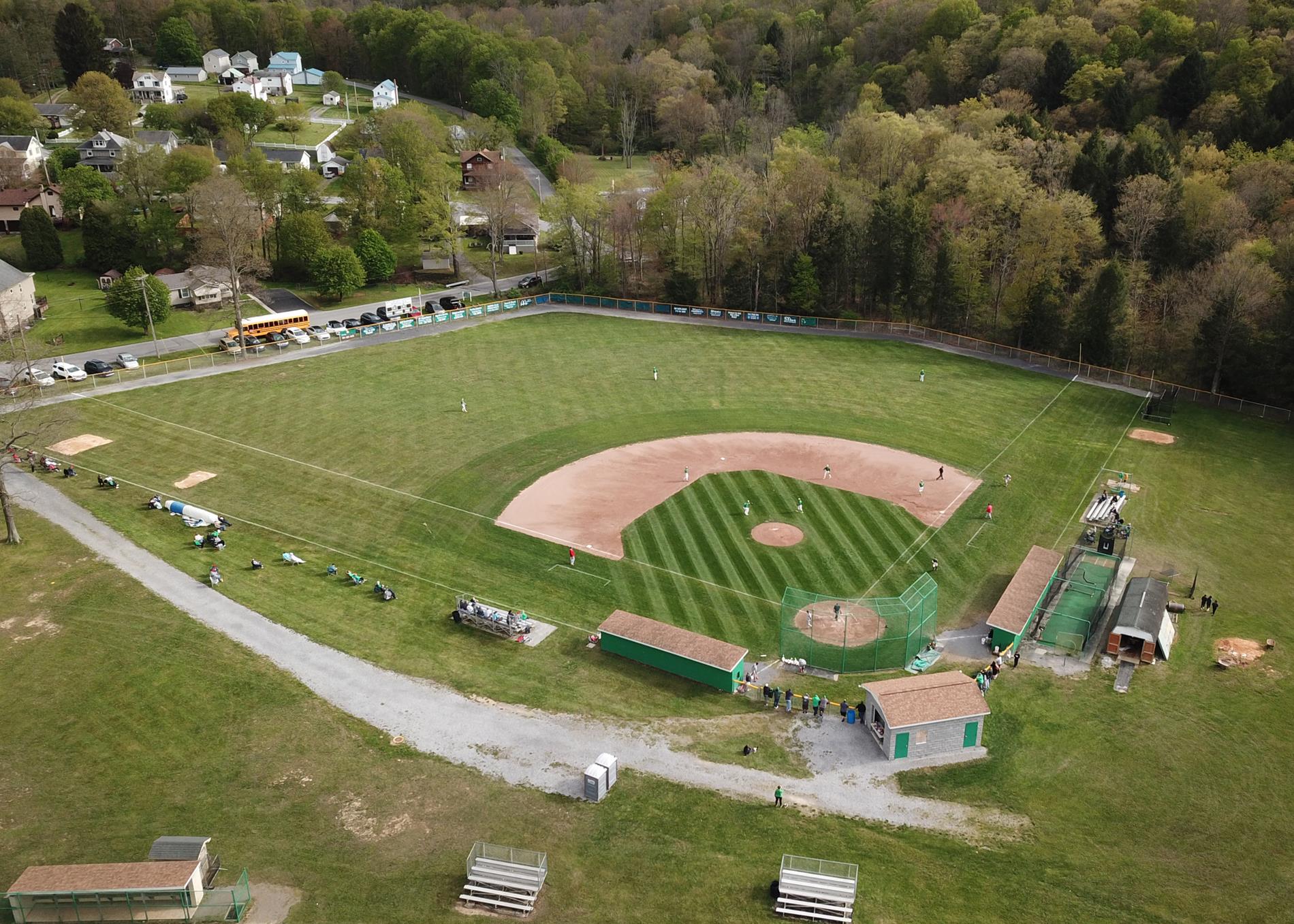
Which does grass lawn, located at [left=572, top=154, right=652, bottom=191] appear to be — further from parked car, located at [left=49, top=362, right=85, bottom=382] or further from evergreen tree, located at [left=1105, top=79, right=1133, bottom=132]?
parked car, located at [left=49, top=362, right=85, bottom=382]

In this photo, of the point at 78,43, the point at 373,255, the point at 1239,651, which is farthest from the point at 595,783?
the point at 78,43

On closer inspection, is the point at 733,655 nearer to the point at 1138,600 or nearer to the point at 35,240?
the point at 1138,600

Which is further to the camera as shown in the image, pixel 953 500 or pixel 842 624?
pixel 953 500

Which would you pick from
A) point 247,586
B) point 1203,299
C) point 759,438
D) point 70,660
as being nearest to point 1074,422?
point 1203,299

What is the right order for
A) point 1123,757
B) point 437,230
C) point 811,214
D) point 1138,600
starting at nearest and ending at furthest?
1. point 1123,757
2. point 1138,600
3. point 811,214
4. point 437,230

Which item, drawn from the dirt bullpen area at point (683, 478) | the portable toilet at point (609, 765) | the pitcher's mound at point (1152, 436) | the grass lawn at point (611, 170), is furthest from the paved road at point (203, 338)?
the pitcher's mound at point (1152, 436)

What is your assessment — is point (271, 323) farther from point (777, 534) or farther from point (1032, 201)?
point (1032, 201)
